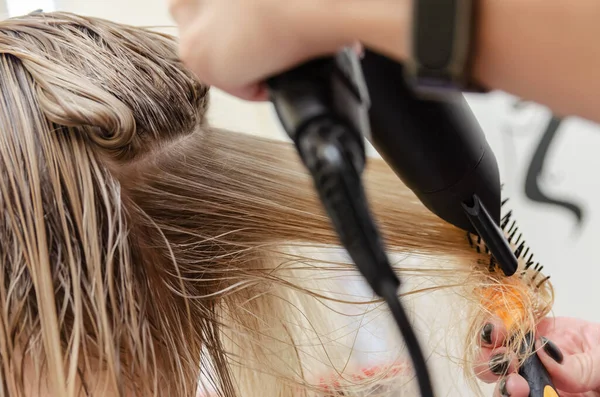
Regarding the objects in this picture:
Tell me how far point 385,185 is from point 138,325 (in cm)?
39

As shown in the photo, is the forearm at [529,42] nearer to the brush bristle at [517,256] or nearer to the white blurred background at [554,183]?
the brush bristle at [517,256]

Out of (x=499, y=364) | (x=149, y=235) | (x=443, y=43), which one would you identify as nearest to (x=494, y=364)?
(x=499, y=364)

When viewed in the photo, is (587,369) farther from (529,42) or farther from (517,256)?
(529,42)

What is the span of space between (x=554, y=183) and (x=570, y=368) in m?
0.46

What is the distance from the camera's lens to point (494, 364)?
74 centimetres

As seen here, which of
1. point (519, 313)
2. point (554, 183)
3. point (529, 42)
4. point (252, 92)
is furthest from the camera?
point (554, 183)

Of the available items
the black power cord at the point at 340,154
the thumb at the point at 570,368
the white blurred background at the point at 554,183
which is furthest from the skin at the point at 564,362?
the black power cord at the point at 340,154

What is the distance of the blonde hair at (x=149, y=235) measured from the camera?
1.68ft

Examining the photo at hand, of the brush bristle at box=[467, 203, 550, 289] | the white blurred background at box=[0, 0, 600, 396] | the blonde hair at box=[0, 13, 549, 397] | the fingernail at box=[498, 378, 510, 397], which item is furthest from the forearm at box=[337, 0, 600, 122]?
the white blurred background at box=[0, 0, 600, 396]

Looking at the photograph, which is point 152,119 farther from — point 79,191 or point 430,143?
point 430,143

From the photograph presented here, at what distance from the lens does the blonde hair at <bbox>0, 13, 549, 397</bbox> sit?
51 centimetres

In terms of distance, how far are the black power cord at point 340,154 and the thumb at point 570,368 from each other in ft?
1.60

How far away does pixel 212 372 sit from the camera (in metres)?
0.71

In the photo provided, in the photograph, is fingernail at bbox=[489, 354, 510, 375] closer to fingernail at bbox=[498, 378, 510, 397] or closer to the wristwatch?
fingernail at bbox=[498, 378, 510, 397]
